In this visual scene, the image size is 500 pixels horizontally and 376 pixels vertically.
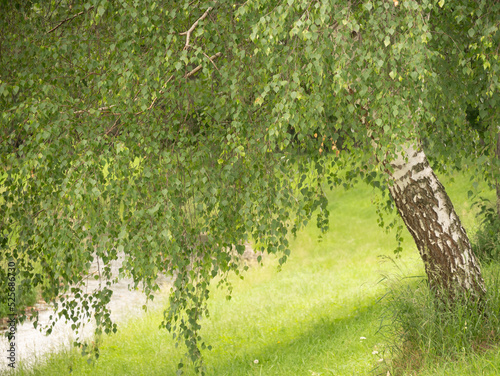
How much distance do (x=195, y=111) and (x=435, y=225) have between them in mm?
2457

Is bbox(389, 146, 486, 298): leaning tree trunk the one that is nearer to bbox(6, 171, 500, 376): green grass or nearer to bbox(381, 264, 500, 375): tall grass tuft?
bbox(381, 264, 500, 375): tall grass tuft

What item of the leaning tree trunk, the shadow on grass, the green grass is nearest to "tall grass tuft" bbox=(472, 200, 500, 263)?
the green grass

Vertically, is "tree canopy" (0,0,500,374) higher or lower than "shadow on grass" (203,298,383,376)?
higher

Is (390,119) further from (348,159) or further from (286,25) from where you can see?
(348,159)

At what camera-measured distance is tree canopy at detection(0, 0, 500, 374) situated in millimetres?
3686

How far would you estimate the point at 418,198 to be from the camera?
16.1 feet

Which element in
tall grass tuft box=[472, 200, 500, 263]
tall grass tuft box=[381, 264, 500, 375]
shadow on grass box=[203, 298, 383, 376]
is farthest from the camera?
tall grass tuft box=[472, 200, 500, 263]

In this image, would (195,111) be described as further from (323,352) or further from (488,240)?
(488,240)

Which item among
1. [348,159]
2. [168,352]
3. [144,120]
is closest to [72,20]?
[144,120]

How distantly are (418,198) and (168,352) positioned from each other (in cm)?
511

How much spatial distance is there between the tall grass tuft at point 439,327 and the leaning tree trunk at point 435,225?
0.14 meters

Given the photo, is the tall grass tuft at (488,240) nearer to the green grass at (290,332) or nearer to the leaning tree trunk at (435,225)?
the green grass at (290,332)

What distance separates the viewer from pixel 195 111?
14.7ft

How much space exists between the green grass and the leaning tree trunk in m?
0.55
